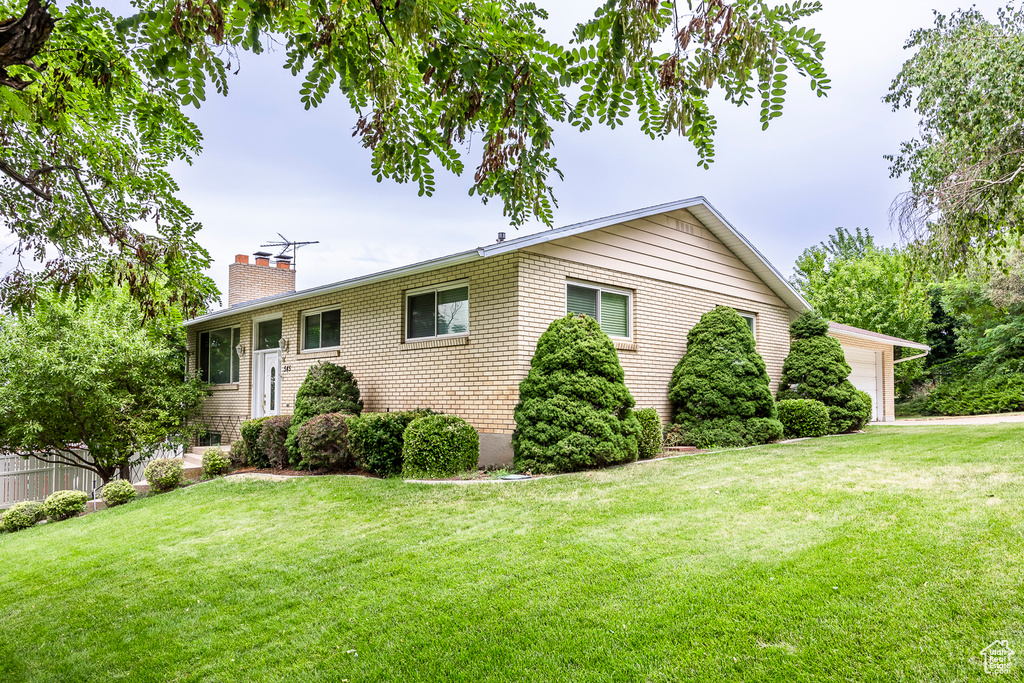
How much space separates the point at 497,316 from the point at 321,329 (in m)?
5.55

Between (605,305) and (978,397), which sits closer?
(605,305)

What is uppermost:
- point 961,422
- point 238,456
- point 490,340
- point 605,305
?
point 605,305

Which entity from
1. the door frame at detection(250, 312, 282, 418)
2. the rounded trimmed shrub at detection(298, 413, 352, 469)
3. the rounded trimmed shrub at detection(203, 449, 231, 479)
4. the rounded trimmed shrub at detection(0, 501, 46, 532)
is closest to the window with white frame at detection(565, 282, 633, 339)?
the rounded trimmed shrub at detection(298, 413, 352, 469)

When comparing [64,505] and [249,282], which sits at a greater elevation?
[249,282]

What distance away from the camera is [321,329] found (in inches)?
545

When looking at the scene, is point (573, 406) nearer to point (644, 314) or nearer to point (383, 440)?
point (383, 440)

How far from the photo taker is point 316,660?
3551mm

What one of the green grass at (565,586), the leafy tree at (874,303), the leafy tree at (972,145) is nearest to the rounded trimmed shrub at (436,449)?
the green grass at (565,586)

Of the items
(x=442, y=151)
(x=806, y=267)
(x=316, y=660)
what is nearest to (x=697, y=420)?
(x=442, y=151)

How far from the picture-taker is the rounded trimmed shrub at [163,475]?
10883 millimetres

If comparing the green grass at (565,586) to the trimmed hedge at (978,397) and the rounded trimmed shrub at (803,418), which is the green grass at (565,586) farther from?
the trimmed hedge at (978,397)

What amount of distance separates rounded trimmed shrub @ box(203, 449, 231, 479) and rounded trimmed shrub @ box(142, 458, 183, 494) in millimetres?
601

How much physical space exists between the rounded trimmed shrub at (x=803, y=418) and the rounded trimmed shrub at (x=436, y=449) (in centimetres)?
716

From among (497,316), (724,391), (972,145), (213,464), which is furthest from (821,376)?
(213,464)
